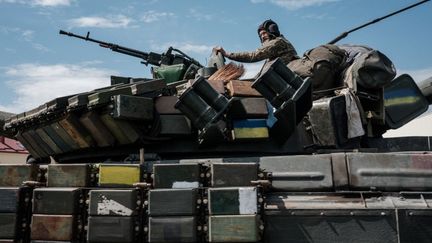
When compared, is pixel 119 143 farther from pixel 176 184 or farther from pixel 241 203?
pixel 241 203

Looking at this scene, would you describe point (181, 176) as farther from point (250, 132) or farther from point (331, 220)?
point (331, 220)

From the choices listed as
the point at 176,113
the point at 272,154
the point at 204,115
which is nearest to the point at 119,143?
the point at 176,113

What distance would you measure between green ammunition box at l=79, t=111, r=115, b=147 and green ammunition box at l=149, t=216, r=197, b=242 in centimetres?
142

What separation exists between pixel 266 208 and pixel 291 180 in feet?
1.29

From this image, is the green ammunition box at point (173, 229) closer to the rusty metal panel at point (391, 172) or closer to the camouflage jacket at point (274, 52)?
the rusty metal panel at point (391, 172)

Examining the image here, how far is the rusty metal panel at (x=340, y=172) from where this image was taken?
4344 mm

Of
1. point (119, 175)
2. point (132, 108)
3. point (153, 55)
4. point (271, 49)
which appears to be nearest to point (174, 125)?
point (132, 108)

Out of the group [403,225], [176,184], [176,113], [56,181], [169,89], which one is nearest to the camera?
[403,225]

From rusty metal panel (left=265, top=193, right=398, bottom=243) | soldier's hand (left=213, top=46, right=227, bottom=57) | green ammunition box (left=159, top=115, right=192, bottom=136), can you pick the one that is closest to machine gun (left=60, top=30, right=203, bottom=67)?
soldier's hand (left=213, top=46, right=227, bottom=57)

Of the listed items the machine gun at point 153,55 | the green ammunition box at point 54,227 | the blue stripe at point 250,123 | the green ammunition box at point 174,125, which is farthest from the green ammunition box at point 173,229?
the machine gun at point 153,55

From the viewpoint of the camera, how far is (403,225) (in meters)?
4.02

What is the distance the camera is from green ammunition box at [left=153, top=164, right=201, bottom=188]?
443cm

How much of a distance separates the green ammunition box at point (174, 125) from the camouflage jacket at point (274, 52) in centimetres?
196

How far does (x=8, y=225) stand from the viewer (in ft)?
15.2
